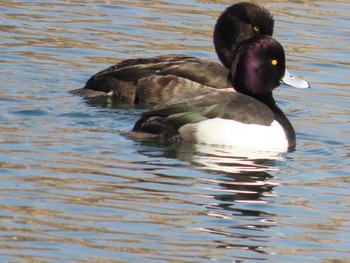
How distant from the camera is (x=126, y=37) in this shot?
16312 millimetres

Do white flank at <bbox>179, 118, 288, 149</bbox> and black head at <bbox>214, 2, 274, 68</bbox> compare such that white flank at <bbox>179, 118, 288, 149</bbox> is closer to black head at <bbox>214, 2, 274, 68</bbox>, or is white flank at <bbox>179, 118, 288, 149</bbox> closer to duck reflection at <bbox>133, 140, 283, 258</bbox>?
duck reflection at <bbox>133, 140, 283, 258</bbox>

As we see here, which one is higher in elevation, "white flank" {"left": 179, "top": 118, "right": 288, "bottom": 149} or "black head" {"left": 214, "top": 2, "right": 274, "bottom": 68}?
"black head" {"left": 214, "top": 2, "right": 274, "bottom": 68}

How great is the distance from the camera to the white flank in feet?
37.1

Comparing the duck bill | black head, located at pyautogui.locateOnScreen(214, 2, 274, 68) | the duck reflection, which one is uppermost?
black head, located at pyautogui.locateOnScreen(214, 2, 274, 68)

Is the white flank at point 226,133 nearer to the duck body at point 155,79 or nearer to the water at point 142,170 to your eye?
the water at point 142,170

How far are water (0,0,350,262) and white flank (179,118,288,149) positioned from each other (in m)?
0.15

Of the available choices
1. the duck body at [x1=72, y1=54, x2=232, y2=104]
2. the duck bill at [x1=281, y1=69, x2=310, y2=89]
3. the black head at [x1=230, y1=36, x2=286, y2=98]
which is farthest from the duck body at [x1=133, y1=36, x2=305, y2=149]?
the duck body at [x1=72, y1=54, x2=232, y2=104]

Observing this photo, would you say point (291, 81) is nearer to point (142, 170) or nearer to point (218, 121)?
point (218, 121)

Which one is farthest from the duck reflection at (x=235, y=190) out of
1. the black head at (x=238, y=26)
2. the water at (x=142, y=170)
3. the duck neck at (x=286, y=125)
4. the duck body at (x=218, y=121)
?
the black head at (x=238, y=26)

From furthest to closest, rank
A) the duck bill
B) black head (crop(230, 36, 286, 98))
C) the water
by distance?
the duck bill → black head (crop(230, 36, 286, 98)) → the water

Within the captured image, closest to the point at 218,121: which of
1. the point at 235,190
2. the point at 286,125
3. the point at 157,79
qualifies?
the point at 286,125

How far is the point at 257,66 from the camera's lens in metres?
12.2

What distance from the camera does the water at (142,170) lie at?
8078 millimetres

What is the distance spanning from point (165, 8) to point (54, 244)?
10497 mm
